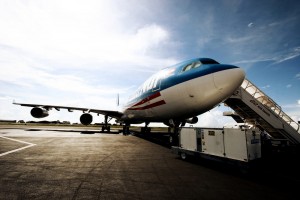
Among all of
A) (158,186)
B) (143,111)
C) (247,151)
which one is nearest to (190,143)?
(247,151)

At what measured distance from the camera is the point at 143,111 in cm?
1650

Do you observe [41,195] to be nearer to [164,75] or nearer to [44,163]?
[44,163]

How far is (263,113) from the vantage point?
15.2 metres

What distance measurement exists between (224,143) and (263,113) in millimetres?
10096

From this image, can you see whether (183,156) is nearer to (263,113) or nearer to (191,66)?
(191,66)

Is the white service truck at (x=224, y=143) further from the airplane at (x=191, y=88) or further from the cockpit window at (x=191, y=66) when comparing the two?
the cockpit window at (x=191, y=66)

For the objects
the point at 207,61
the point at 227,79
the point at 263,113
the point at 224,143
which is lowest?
the point at 224,143

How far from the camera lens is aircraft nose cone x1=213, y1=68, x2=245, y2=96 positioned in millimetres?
9047

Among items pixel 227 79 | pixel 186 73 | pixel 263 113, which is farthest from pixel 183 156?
pixel 263 113

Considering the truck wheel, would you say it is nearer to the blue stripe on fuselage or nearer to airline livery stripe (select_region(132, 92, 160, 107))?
the blue stripe on fuselage

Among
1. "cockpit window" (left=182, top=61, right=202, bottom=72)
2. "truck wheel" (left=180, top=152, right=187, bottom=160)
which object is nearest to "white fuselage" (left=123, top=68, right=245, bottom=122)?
"cockpit window" (left=182, top=61, right=202, bottom=72)

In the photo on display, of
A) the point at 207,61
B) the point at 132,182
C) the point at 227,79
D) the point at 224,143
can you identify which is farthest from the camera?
the point at 207,61

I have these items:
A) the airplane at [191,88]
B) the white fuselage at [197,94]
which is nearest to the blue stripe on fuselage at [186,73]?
the airplane at [191,88]

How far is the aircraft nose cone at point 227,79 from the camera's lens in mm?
9047
